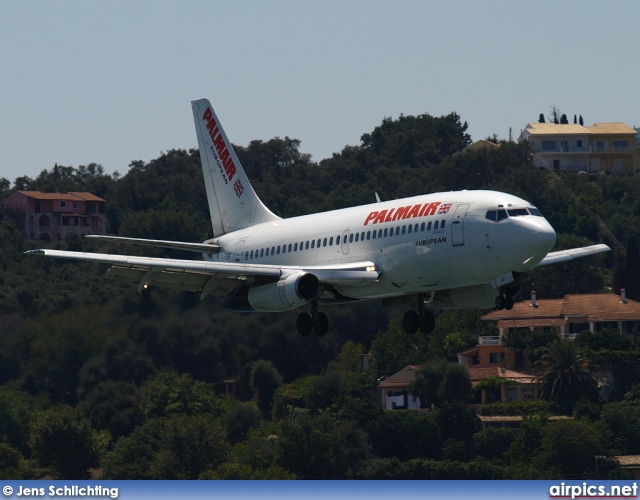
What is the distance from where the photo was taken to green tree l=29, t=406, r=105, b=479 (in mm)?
113562

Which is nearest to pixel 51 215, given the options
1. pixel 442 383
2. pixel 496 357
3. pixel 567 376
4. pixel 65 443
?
pixel 496 357

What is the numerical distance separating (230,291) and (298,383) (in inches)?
2846

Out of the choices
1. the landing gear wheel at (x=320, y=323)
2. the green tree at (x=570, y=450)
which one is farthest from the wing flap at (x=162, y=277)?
the green tree at (x=570, y=450)

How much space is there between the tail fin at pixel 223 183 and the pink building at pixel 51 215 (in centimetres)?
12877

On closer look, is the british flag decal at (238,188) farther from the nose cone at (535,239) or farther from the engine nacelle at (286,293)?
the nose cone at (535,239)

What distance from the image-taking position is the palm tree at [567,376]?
142 meters

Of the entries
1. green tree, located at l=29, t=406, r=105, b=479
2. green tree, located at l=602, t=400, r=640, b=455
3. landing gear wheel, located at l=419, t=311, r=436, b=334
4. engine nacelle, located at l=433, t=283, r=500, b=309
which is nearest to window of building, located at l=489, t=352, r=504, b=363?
green tree, located at l=602, t=400, r=640, b=455

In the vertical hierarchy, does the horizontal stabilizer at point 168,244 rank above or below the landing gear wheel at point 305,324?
above

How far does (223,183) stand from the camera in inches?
2682

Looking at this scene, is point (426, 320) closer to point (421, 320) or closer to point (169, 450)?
point (421, 320)

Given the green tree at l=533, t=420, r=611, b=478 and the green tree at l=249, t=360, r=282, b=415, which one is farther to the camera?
the green tree at l=533, t=420, r=611, b=478

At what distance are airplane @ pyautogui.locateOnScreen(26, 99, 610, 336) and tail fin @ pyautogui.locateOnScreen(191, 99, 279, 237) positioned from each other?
120 inches

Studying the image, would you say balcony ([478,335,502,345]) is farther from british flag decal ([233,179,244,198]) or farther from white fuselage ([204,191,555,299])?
white fuselage ([204,191,555,299])

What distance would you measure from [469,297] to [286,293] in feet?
24.0
